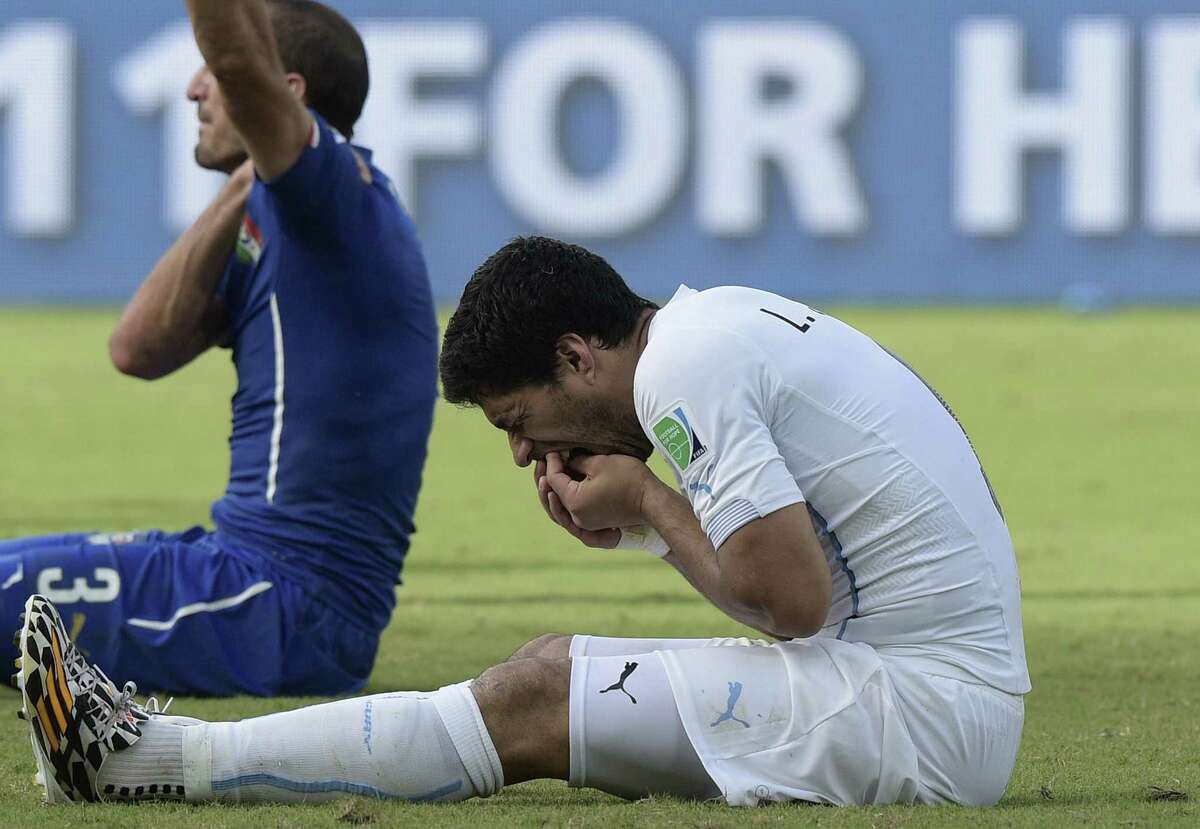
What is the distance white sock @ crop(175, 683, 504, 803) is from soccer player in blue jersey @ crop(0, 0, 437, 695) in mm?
1325

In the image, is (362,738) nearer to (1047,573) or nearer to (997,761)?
(997,761)

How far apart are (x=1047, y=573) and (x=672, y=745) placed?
397cm

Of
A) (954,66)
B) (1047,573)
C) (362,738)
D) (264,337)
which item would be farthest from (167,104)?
(362,738)

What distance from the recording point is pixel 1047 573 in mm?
6988

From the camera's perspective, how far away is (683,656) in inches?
131

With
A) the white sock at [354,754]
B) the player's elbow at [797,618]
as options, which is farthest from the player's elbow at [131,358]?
the player's elbow at [797,618]

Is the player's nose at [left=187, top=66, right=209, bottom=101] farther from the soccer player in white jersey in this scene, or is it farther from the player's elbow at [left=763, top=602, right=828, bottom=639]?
the player's elbow at [left=763, top=602, right=828, bottom=639]

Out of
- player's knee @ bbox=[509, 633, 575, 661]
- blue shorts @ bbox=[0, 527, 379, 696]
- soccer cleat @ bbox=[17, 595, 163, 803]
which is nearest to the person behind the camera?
soccer cleat @ bbox=[17, 595, 163, 803]

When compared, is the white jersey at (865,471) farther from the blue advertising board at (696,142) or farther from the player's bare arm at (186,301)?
the blue advertising board at (696,142)

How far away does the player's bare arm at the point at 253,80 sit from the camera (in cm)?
416

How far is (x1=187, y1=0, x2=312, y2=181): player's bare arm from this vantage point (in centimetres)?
Answer: 416

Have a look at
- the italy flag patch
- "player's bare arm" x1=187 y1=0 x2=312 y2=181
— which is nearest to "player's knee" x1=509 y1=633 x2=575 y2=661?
"player's bare arm" x1=187 y1=0 x2=312 y2=181

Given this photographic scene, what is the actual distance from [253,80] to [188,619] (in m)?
1.21

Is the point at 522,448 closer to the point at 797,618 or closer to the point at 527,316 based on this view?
the point at 527,316
